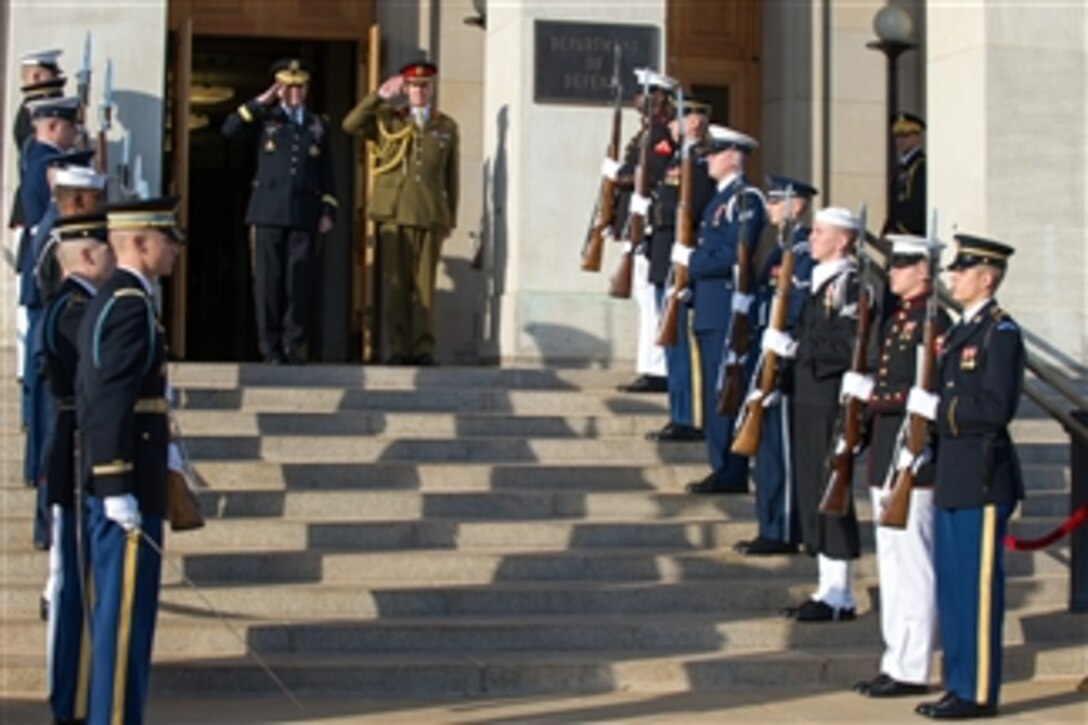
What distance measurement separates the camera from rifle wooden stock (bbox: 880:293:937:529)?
938 centimetres

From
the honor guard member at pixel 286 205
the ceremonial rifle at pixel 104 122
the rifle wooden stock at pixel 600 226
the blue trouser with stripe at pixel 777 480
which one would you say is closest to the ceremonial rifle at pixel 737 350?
the blue trouser with stripe at pixel 777 480

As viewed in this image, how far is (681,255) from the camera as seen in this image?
12164 mm

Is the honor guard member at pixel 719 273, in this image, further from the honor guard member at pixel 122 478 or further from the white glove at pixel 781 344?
the honor guard member at pixel 122 478

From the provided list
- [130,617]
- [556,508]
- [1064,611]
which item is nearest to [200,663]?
[130,617]

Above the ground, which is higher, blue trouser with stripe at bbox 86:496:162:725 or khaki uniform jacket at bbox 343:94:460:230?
khaki uniform jacket at bbox 343:94:460:230

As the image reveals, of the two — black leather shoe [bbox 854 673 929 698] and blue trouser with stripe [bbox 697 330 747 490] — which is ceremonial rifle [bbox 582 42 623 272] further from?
black leather shoe [bbox 854 673 929 698]

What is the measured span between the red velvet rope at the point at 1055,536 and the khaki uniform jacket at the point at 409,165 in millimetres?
4978

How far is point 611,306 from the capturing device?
47.9 ft

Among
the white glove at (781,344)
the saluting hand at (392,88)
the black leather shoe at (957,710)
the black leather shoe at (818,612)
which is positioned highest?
the saluting hand at (392,88)

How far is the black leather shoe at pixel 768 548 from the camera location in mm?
11016

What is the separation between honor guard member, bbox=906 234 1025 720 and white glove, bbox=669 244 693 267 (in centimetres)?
286

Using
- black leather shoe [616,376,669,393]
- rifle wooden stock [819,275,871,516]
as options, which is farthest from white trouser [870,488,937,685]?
black leather shoe [616,376,669,393]

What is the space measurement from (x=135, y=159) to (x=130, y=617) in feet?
21.0

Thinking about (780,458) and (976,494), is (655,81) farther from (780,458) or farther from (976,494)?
(976,494)
